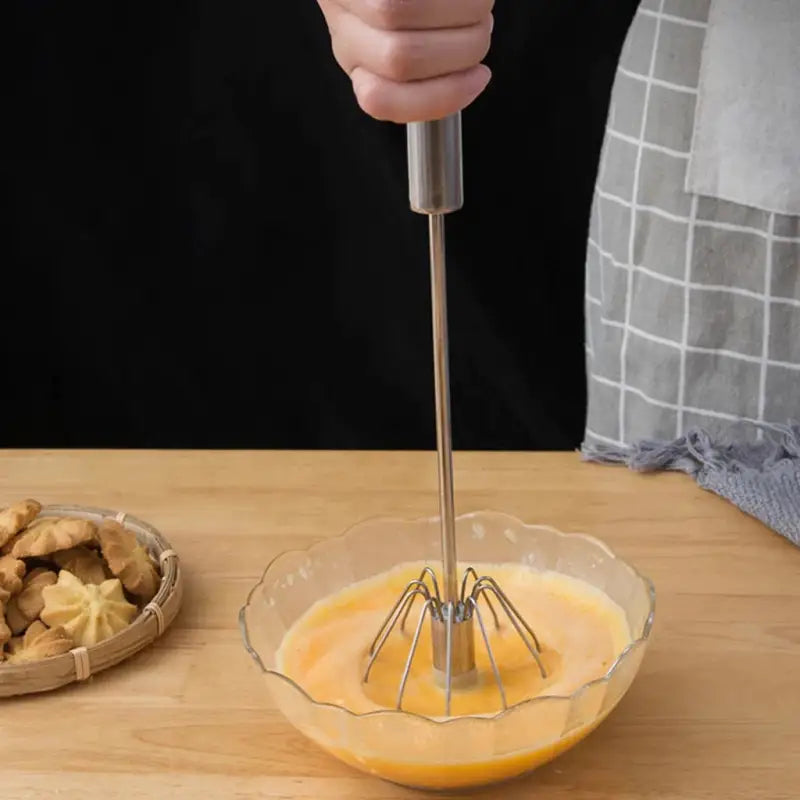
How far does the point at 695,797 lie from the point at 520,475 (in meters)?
0.37

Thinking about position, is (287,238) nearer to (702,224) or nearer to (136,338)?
(136,338)

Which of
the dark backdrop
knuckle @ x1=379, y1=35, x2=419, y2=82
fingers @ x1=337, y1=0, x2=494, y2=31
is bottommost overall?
the dark backdrop

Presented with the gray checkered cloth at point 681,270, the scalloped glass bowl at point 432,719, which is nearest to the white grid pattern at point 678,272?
the gray checkered cloth at point 681,270

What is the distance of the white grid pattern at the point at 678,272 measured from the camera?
120cm

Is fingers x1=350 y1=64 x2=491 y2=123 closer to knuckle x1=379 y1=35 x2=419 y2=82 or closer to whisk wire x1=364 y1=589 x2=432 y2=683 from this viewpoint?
knuckle x1=379 y1=35 x2=419 y2=82

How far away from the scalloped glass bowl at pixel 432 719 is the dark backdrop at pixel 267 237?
2.73ft

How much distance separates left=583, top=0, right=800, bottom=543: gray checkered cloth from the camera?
119 centimetres

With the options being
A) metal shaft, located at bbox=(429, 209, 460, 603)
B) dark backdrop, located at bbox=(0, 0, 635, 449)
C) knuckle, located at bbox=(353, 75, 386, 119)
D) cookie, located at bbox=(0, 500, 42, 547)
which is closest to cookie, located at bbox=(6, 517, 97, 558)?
cookie, located at bbox=(0, 500, 42, 547)

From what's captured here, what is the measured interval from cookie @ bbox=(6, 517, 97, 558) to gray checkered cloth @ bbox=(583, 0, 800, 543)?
0.46 metres

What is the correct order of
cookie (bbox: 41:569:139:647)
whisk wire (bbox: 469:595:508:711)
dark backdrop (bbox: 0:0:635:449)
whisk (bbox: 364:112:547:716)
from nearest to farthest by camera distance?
whisk (bbox: 364:112:547:716) → whisk wire (bbox: 469:595:508:711) → cookie (bbox: 41:569:139:647) → dark backdrop (bbox: 0:0:635:449)

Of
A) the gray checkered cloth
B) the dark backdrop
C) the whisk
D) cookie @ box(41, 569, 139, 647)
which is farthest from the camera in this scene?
the dark backdrop

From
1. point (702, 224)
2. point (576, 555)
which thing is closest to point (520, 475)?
point (576, 555)

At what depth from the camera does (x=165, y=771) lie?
2.46ft

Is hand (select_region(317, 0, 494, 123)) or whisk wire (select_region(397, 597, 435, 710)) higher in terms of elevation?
hand (select_region(317, 0, 494, 123))
